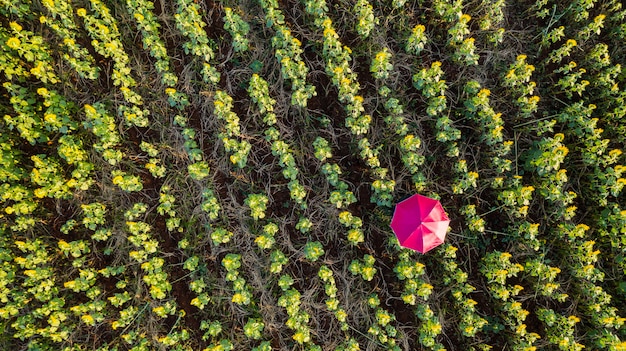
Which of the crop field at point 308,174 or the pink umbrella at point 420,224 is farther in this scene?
the crop field at point 308,174

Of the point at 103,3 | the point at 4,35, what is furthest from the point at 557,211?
the point at 4,35

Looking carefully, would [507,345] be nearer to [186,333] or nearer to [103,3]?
[186,333]

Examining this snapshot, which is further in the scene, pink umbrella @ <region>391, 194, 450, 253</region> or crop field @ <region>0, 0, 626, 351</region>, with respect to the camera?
crop field @ <region>0, 0, 626, 351</region>

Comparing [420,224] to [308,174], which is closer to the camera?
[420,224]
